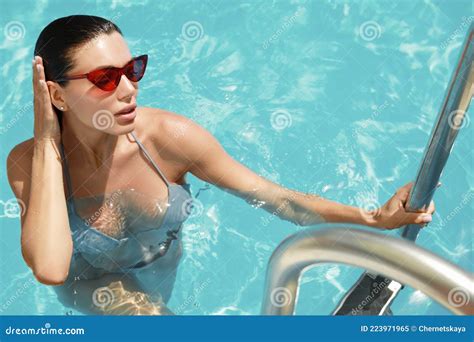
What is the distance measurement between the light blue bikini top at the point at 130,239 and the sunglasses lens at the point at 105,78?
449 millimetres

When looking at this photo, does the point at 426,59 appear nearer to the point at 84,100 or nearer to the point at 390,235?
the point at 84,100

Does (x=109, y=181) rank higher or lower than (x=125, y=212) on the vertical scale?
higher

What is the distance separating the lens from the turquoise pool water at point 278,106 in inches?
187

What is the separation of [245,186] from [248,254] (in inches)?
56.4

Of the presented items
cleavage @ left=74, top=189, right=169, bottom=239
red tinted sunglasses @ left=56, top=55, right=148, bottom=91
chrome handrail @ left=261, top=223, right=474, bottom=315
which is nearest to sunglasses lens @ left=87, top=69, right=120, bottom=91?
red tinted sunglasses @ left=56, top=55, right=148, bottom=91

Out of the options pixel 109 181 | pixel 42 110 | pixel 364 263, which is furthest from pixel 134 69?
pixel 364 263

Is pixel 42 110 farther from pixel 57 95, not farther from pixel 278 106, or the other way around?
pixel 278 106

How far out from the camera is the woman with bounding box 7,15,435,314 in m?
2.99

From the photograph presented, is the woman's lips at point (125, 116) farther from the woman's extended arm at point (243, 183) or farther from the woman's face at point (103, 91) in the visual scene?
the woman's extended arm at point (243, 183)

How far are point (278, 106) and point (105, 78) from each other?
268 cm

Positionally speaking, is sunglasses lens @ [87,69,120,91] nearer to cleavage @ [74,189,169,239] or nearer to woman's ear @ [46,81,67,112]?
woman's ear @ [46,81,67,112]

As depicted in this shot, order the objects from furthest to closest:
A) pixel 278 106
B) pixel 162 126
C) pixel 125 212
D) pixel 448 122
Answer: pixel 278 106, pixel 125 212, pixel 162 126, pixel 448 122

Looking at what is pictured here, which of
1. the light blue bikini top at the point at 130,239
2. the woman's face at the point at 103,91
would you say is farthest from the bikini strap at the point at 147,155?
the woman's face at the point at 103,91

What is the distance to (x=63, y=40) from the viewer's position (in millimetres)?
2967
